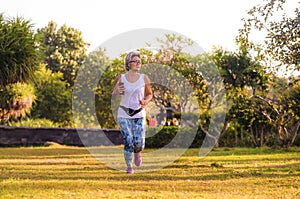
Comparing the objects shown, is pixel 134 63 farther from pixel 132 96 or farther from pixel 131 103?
pixel 131 103

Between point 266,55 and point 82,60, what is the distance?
3204cm

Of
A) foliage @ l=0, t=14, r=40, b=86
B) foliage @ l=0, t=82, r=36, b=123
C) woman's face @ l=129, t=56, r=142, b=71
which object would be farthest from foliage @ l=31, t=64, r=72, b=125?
woman's face @ l=129, t=56, r=142, b=71

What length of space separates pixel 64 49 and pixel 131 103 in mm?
36365

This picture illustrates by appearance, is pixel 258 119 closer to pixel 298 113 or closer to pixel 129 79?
pixel 298 113

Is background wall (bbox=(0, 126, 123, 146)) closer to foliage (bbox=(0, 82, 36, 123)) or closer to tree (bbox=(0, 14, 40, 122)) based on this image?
tree (bbox=(0, 14, 40, 122))

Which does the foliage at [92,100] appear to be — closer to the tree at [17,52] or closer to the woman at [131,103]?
the tree at [17,52]

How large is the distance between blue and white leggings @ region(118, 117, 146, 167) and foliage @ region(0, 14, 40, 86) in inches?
503

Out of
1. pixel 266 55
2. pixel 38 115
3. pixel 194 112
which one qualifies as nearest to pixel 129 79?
pixel 266 55

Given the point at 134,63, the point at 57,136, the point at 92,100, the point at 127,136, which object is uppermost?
the point at 92,100

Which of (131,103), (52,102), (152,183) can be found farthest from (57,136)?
(152,183)

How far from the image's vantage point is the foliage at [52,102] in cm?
3312

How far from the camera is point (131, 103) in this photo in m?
8.22

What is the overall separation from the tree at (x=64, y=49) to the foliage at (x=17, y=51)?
68.2 feet

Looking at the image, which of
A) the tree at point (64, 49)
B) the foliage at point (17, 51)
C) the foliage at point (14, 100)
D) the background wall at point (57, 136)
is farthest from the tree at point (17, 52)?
the tree at point (64, 49)
